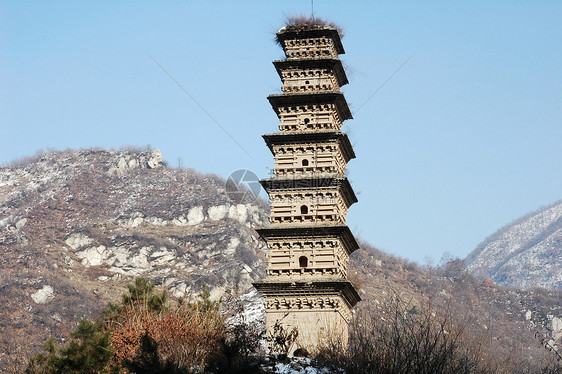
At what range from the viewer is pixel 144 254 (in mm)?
139375

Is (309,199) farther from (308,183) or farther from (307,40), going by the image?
(307,40)

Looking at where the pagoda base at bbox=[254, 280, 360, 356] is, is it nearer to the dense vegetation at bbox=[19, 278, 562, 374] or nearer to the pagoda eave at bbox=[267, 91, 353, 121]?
the dense vegetation at bbox=[19, 278, 562, 374]

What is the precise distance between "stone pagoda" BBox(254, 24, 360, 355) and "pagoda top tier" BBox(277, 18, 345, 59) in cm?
4

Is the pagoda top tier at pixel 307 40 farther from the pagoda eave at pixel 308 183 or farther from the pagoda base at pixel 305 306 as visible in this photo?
the pagoda base at pixel 305 306

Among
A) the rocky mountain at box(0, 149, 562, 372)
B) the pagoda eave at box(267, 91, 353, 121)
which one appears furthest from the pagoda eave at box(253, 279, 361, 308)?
the rocky mountain at box(0, 149, 562, 372)

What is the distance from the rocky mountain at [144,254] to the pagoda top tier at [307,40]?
72.7 meters

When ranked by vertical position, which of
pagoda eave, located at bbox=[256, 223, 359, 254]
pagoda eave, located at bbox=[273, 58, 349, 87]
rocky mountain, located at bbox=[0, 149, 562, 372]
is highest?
rocky mountain, located at bbox=[0, 149, 562, 372]

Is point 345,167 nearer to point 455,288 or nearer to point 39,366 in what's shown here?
point 39,366

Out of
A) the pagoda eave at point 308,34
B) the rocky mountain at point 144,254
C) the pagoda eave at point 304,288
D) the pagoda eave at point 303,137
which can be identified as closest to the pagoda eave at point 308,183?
the pagoda eave at point 303,137

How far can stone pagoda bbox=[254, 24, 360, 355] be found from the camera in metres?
33.2

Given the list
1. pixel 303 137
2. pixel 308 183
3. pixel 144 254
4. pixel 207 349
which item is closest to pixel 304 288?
pixel 308 183

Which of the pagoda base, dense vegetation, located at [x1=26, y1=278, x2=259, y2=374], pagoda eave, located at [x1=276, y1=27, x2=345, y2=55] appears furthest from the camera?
pagoda eave, located at [x1=276, y1=27, x2=345, y2=55]

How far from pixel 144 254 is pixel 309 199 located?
107502 mm

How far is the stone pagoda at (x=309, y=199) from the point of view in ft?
109
